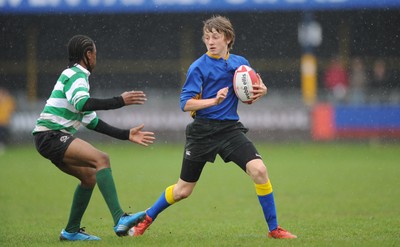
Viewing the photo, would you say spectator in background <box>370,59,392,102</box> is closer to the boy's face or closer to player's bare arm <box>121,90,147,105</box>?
the boy's face

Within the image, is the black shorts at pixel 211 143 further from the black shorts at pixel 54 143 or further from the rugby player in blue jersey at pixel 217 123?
the black shorts at pixel 54 143

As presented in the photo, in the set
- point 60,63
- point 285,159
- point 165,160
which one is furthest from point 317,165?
point 60,63

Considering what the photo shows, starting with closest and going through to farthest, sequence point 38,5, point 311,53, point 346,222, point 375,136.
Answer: point 346,222 < point 375,136 < point 38,5 < point 311,53

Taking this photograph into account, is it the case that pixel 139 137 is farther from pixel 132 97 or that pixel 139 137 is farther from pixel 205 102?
pixel 205 102

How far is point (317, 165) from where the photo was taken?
51.7ft

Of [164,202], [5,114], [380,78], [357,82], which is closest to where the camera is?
[164,202]

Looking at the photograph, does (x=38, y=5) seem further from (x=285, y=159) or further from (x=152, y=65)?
(x=285, y=159)

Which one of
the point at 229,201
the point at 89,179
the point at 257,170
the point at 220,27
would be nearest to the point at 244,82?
the point at 220,27

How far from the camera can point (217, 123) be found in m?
7.15

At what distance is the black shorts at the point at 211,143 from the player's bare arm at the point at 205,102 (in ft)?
1.08

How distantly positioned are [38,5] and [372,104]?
10057 millimetres

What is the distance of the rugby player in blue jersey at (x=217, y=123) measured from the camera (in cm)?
699

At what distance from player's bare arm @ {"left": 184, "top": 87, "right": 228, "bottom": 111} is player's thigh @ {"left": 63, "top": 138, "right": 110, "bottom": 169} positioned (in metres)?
0.94

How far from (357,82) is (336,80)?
0.65 m
